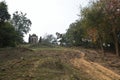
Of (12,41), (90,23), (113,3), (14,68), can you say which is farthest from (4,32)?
(14,68)

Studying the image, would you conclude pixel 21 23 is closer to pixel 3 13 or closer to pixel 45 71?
pixel 3 13

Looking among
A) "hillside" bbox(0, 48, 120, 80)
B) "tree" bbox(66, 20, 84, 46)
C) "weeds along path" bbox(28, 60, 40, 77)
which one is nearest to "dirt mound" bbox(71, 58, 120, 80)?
"hillside" bbox(0, 48, 120, 80)

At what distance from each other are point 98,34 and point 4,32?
11.7 metres

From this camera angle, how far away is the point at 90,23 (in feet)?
104

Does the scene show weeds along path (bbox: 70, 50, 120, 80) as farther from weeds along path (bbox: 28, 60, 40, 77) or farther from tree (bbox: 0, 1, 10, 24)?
tree (bbox: 0, 1, 10, 24)

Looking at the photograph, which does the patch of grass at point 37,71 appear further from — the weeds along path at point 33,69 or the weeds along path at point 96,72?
the weeds along path at point 96,72

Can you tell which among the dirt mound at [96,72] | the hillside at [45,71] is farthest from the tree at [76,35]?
the hillside at [45,71]

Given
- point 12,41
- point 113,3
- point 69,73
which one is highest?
point 113,3

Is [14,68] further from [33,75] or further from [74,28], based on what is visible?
[74,28]

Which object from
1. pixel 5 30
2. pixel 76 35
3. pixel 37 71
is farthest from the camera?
pixel 76 35

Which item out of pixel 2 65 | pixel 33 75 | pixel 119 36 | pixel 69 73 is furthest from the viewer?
pixel 119 36

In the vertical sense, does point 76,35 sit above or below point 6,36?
above

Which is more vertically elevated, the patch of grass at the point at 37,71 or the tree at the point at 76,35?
the tree at the point at 76,35

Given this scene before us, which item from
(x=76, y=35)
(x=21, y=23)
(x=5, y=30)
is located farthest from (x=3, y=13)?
(x=21, y=23)
